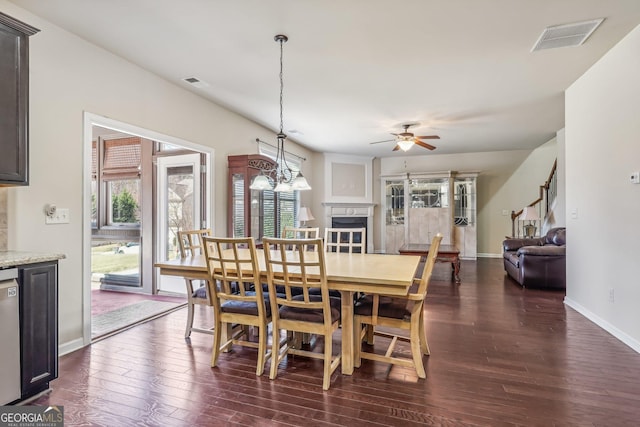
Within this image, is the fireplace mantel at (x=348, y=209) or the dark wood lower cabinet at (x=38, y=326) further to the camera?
the fireplace mantel at (x=348, y=209)

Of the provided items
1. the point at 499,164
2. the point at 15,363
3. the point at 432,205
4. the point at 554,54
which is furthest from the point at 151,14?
the point at 499,164

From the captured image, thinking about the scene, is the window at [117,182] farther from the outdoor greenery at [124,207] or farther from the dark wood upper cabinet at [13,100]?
the dark wood upper cabinet at [13,100]

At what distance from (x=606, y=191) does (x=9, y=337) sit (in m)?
4.93

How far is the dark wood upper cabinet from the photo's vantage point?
6.84ft

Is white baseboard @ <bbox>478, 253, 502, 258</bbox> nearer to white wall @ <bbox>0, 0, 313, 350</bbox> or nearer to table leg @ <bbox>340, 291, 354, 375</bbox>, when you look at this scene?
table leg @ <bbox>340, 291, 354, 375</bbox>

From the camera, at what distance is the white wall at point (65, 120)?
2.54 meters

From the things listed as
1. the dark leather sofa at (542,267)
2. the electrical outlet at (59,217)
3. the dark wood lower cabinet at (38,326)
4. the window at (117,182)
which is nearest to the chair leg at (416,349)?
the dark wood lower cabinet at (38,326)

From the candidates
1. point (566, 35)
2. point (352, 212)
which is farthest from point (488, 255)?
point (566, 35)

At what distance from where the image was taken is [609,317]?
323 centimetres

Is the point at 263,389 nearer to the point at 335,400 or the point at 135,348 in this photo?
the point at 335,400

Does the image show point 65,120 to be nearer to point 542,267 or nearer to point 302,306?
point 302,306

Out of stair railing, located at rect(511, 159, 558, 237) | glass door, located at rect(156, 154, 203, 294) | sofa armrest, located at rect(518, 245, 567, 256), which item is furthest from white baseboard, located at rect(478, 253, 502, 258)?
glass door, located at rect(156, 154, 203, 294)

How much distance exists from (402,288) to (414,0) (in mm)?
2005

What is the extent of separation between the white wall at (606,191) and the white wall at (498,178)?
14.0 feet
